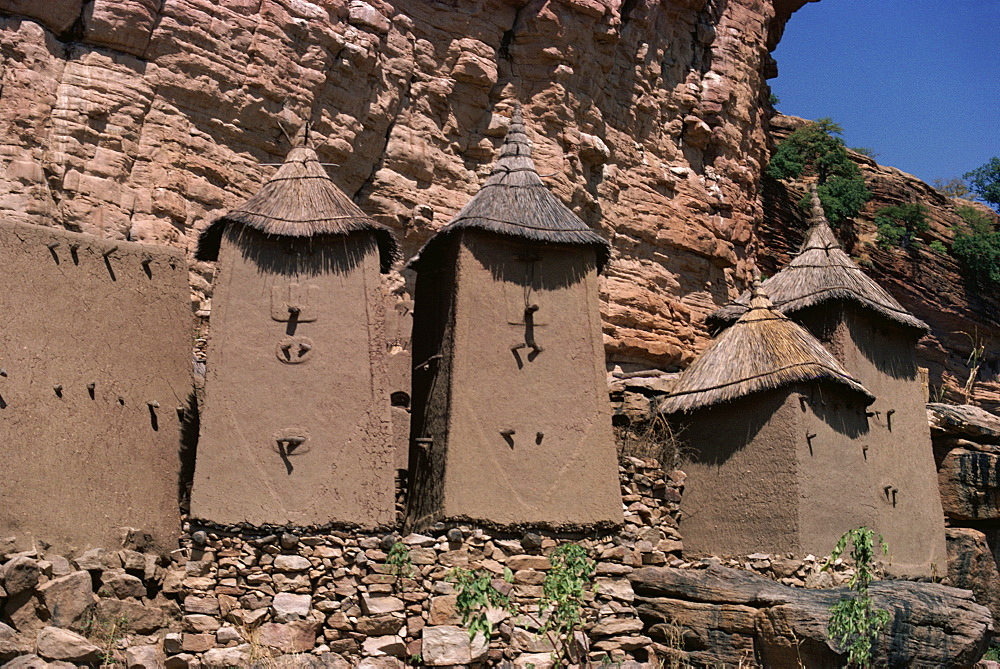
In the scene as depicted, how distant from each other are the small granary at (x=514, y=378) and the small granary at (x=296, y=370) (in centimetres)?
80

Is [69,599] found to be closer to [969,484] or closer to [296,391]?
[296,391]

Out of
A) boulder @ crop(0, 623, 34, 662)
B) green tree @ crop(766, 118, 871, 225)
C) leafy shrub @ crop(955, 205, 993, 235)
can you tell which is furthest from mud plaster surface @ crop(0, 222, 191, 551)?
leafy shrub @ crop(955, 205, 993, 235)

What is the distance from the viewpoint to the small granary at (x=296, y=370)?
13633mm

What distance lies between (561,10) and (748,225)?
648cm

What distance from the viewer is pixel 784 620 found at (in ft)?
44.1

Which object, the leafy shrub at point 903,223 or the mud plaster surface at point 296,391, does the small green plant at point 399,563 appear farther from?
the leafy shrub at point 903,223

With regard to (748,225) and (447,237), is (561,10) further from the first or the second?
(447,237)

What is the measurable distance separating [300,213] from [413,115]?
7247 millimetres

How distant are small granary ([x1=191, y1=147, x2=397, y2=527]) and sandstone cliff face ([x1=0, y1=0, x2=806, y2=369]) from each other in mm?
2866

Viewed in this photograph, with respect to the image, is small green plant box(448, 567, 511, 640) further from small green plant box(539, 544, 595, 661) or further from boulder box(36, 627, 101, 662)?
boulder box(36, 627, 101, 662)

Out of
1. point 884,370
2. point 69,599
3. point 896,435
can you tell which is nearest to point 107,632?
point 69,599

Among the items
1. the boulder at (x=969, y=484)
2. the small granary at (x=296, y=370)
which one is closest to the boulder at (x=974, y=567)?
the boulder at (x=969, y=484)

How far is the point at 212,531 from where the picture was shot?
1335 centimetres

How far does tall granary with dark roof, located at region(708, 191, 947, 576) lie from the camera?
17.1 m
